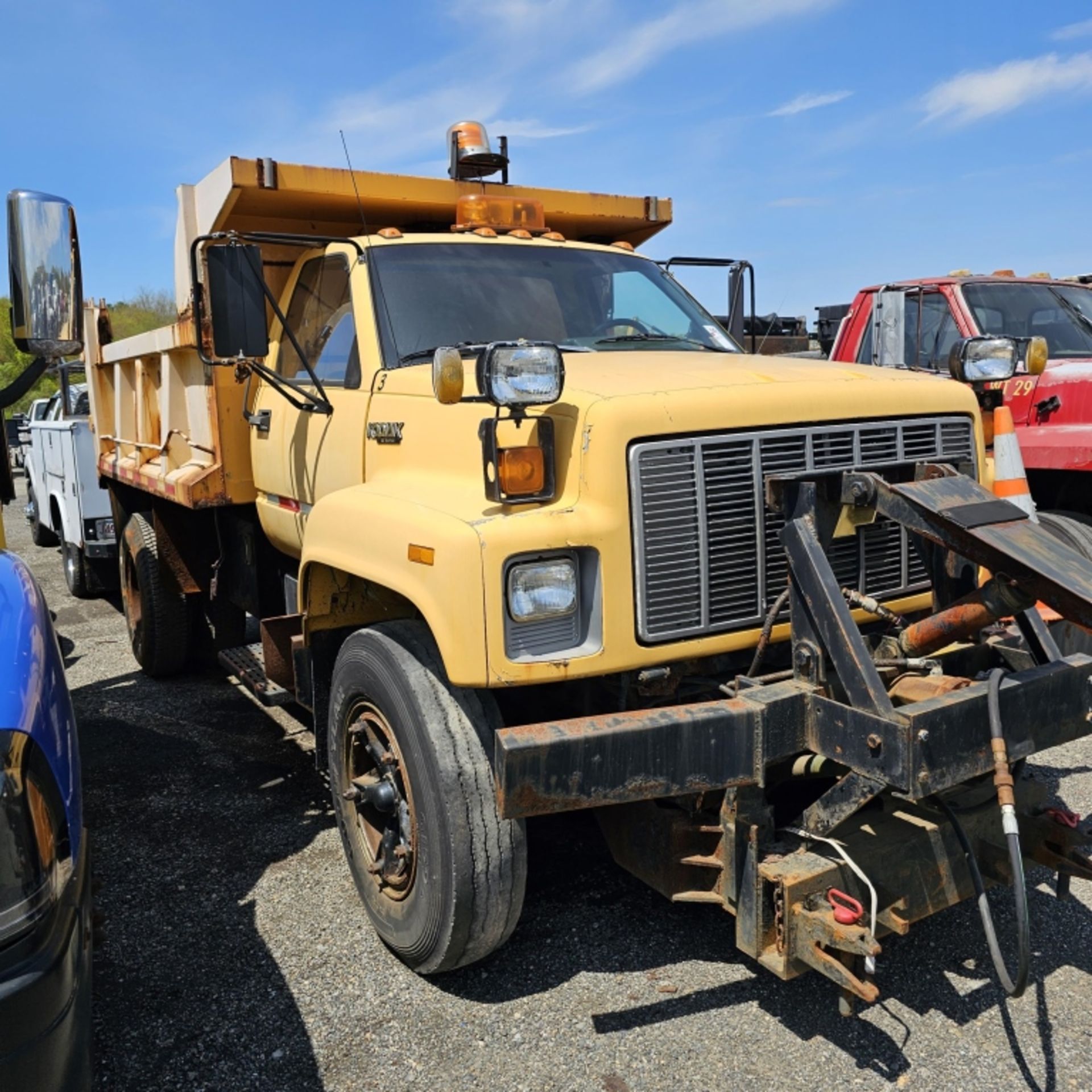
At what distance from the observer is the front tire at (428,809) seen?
2945 millimetres

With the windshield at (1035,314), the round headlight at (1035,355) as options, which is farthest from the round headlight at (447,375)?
the windshield at (1035,314)

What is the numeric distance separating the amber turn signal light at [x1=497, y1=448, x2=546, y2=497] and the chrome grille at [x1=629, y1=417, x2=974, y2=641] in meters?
0.28

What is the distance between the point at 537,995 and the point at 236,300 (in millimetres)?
2663

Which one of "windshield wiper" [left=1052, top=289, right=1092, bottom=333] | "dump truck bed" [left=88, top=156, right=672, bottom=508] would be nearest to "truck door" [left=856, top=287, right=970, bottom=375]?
"windshield wiper" [left=1052, top=289, right=1092, bottom=333]

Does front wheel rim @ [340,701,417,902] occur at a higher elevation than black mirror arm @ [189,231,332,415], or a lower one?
lower

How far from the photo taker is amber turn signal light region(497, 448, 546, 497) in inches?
114

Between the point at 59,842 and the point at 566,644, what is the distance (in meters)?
1.35

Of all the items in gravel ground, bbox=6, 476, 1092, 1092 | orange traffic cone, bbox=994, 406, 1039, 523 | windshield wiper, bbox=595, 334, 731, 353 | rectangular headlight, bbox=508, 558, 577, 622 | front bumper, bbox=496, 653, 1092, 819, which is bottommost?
gravel ground, bbox=6, 476, 1092, 1092

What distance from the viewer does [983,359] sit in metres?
3.73

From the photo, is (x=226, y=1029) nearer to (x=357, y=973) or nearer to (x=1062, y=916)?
(x=357, y=973)

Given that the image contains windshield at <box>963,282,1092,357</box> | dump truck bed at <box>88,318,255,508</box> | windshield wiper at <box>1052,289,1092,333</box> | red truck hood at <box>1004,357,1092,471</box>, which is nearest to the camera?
dump truck bed at <box>88,318,255,508</box>

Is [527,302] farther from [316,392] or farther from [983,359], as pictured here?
[983,359]

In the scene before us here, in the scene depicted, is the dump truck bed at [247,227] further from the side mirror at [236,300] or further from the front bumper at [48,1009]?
the front bumper at [48,1009]

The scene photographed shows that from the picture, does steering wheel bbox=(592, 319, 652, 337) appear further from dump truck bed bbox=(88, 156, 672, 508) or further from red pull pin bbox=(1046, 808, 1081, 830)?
red pull pin bbox=(1046, 808, 1081, 830)
